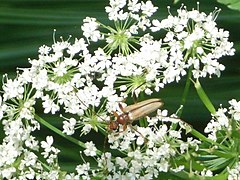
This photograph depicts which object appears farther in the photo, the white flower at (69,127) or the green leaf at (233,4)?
the green leaf at (233,4)

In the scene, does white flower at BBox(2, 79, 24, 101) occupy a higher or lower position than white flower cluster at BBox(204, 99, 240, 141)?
higher

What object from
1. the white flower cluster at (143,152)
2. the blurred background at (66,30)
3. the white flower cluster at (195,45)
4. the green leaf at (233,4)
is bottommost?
the white flower cluster at (143,152)

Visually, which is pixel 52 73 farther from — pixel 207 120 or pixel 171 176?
pixel 207 120

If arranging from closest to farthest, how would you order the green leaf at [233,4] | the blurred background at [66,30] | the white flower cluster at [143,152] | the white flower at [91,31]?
the white flower cluster at [143,152] < the white flower at [91,31] < the green leaf at [233,4] < the blurred background at [66,30]

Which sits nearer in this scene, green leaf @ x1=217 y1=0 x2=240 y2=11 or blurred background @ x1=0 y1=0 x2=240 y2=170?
green leaf @ x1=217 y1=0 x2=240 y2=11

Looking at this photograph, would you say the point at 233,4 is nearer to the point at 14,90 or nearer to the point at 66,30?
the point at 14,90

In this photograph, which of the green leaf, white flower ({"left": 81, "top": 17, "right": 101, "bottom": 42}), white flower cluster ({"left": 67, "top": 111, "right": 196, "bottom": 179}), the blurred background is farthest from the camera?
the blurred background

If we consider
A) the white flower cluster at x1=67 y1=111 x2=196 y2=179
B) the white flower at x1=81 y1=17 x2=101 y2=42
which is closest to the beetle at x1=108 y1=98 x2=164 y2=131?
the white flower cluster at x1=67 y1=111 x2=196 y2=179

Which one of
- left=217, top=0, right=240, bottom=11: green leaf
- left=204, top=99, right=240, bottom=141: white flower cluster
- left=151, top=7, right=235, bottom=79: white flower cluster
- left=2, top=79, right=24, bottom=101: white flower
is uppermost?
left=217, top=0, right=240, bottom=11: green leaf

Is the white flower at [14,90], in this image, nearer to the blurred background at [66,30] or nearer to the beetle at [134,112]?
the beetle at [134,112]

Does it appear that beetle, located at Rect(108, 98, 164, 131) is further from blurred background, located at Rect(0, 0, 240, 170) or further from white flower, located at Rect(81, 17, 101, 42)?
blurred background, located at Rect(0, 0, 240, 170)

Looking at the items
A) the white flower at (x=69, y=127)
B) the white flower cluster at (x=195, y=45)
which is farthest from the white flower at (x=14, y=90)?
the white flower cluster at (x=195, y=45)
